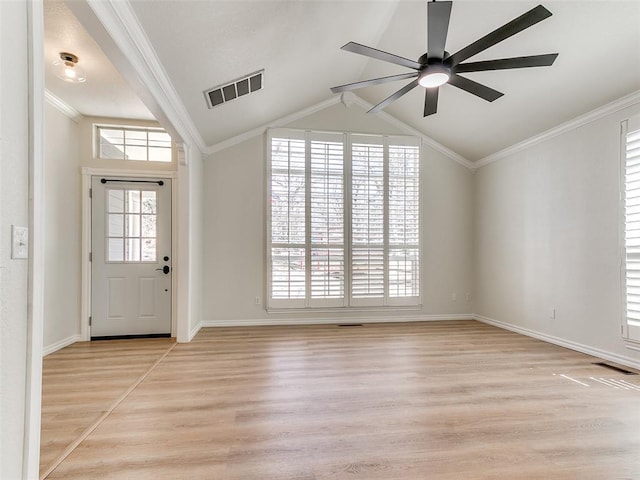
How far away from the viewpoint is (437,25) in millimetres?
2000

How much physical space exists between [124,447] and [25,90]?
73.7 inches

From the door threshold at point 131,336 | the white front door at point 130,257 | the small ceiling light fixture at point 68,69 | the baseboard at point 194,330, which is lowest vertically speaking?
the door threshold at point 131,336

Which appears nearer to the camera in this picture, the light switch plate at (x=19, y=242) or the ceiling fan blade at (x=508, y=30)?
the light switch plate at (x=19, y=242)

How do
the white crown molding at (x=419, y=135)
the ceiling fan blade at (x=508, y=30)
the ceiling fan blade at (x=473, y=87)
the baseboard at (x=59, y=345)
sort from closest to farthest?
1. the ceiling fan blade at (x=508, y=30)
2. the ceiling fan blade at (x=473, y=87)
3. the baseboard at (x=59, y=345)
4. the white crown molding at (x=419, y=135)

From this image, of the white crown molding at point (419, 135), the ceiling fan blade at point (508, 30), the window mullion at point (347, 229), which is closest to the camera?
the ceiling fan blade at point (508, 30)

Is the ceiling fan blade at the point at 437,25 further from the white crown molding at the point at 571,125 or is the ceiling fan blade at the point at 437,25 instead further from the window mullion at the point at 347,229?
Result: the window mullion at the point at 347,229

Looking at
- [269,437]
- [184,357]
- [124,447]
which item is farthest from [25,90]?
[184,357]

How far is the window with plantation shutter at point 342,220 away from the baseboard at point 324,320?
0.24 m

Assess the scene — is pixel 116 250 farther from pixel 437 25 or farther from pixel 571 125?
pixel 571 125

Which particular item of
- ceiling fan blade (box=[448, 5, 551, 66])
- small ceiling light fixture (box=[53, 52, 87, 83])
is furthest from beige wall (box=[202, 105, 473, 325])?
ceiling fan blade (box=[448, 5, 551, 66])

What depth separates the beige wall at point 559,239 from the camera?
→ 3.35 metres

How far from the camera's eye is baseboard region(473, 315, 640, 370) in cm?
316

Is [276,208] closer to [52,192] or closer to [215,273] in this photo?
[215,273]

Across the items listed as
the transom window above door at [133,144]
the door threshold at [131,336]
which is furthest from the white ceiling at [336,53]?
the door threshold at [131,336]
